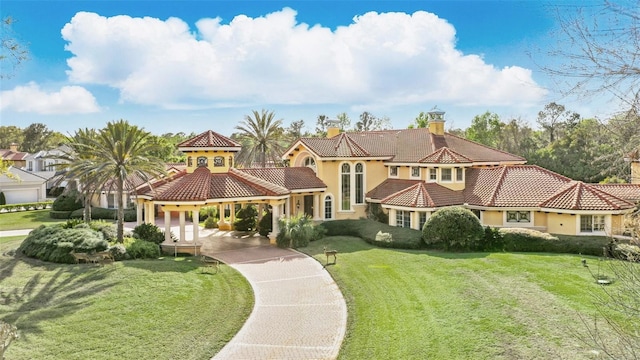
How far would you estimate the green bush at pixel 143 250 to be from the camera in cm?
2395

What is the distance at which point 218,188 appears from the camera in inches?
1147

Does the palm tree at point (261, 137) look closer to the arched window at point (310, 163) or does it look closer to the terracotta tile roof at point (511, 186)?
the arched window at point (310, 163)

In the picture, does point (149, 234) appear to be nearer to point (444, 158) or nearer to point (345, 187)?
point (345, 187)

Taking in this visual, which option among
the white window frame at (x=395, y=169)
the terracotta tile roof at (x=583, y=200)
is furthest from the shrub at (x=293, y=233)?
the terracotta tile roof at (x=583, y=200)

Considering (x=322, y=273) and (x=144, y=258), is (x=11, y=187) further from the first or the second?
(x=322, y=273)

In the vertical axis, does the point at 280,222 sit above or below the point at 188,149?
below

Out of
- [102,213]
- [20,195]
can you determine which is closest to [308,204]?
[102,213]

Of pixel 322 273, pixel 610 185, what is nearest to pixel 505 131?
pixel 610 185

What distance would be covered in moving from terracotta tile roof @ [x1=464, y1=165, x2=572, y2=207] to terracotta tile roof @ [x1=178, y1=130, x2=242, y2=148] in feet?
58.7

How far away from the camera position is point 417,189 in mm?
31969

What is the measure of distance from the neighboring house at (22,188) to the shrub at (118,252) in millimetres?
35234

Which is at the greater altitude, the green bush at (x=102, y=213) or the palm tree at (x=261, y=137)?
the palm tree at (x=261, y=137)

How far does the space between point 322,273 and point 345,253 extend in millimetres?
4379

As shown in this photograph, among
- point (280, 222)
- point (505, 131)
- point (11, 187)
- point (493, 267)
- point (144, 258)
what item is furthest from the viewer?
point (505, 131)
